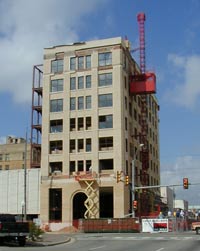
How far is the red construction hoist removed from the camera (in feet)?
271

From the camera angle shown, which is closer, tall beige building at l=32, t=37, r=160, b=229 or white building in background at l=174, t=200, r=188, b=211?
tall beige building at l=32, t=37, r=160, b=229

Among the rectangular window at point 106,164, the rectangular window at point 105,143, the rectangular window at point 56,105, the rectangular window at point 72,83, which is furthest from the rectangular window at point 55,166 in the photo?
the rectangular window at point 72,83

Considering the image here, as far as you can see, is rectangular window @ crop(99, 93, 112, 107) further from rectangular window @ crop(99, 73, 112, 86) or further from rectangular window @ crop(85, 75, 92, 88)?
rectangular window @ crop(85, 75, 92, 88)

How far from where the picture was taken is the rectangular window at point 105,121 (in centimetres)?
7738

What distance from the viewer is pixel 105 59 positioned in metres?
80.0

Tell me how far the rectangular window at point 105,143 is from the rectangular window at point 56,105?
9.00 meters

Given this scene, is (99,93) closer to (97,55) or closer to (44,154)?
(97,55)

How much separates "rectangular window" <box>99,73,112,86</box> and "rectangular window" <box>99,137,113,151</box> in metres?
8.88

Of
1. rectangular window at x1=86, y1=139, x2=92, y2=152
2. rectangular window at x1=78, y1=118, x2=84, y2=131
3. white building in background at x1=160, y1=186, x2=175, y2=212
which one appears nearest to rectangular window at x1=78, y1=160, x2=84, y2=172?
rectangular window at x1=86, y1=139, x2=92, y2=152

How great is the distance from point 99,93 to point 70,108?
5.48 meters

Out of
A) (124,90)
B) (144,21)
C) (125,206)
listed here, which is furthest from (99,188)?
(144,21)

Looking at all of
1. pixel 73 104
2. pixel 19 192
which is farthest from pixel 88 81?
pixel 19 192

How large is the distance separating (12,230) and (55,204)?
51538 millimetres

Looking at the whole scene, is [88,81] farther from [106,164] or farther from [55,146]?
[106,164]
